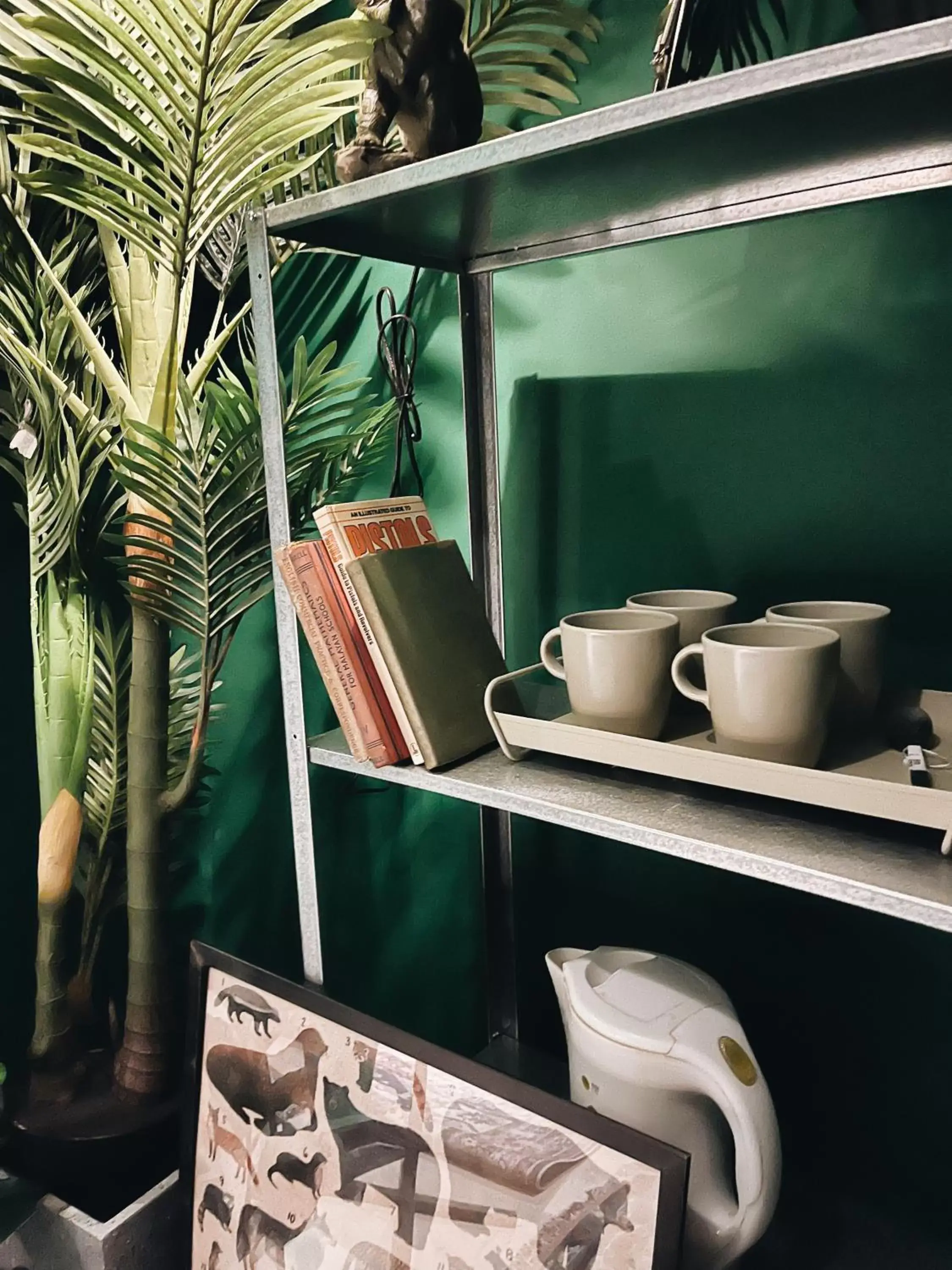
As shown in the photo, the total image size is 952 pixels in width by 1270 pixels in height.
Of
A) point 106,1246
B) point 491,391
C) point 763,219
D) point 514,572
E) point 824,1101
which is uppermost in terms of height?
point 763,219

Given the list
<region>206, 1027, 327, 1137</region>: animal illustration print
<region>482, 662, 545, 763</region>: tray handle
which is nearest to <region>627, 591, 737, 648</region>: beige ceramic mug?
<region>482, 662, 545, 763</region>: tray handle

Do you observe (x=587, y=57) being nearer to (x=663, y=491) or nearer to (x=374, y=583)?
(x=663, y=491)

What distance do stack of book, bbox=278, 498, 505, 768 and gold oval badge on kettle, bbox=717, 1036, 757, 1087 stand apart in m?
0.36

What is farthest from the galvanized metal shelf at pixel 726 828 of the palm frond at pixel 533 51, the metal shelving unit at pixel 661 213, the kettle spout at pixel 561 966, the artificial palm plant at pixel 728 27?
the palm frond at pixel 533 51

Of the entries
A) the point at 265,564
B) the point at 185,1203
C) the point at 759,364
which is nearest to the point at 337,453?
the point at 265,564

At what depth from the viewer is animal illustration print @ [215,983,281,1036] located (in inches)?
39.8

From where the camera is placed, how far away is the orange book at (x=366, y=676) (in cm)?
90

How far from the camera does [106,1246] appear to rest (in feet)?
3.56

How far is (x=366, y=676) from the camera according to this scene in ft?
2.97

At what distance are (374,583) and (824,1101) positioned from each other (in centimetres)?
80

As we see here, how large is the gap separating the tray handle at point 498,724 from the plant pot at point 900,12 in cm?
59

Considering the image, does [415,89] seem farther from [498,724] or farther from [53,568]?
[53,568]

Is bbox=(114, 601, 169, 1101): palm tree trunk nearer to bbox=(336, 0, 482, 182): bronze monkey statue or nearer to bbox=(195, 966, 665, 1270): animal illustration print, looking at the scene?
bbox=(195, 966, 665, 1270): animal illustration print

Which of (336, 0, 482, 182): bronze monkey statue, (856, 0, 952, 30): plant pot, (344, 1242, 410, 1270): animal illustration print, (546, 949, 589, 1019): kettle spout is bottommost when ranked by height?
(344, 1242, 410, 1270): animal illustration print
